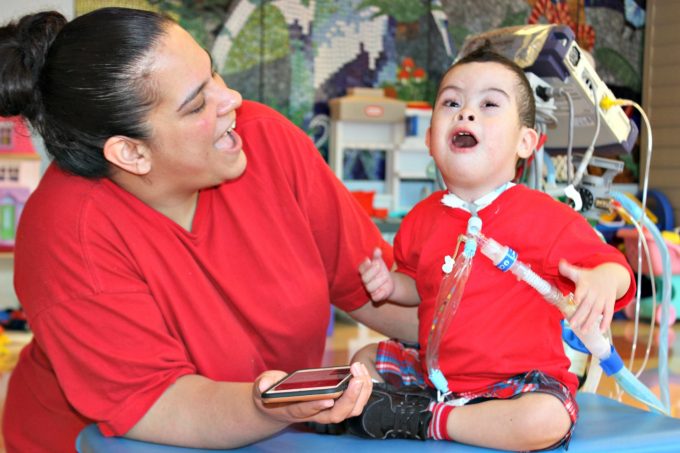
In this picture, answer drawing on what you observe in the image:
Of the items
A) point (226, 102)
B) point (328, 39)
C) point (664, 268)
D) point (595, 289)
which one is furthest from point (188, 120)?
point (328, 39)

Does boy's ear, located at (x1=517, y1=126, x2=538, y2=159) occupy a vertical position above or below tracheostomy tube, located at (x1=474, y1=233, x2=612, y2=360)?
above

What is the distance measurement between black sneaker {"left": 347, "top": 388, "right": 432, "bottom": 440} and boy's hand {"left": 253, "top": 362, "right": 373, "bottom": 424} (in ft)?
0.65

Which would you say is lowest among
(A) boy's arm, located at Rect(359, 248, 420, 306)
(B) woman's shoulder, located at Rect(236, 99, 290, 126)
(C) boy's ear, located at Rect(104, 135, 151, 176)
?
(A) boy's arm, located at Rect(359, 248, 420, 306)

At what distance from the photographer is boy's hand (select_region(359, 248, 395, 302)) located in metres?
1.44

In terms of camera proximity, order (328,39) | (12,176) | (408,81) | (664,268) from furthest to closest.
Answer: (408,81) < (328,39) < (12,176) < (664,268)

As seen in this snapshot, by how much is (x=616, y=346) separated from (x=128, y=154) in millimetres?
2965

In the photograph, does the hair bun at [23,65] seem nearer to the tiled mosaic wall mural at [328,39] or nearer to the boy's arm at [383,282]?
the boy's arm at [383,282]

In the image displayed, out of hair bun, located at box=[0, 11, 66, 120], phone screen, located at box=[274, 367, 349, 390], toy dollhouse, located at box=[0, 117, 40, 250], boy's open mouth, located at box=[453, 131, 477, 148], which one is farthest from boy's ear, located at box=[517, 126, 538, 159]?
toy dollhouse, located at box=[0, 117, 40, 250]

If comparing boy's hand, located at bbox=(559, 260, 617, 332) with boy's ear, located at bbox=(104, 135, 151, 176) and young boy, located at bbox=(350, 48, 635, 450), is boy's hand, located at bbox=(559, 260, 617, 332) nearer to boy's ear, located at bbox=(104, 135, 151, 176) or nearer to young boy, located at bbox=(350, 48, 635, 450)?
young boy, located at bbox=(350, 48, 635, 450)

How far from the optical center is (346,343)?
12.2 ft

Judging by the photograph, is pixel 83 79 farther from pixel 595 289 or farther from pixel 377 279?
pixel 595 289

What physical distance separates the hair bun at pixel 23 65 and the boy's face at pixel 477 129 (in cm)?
66

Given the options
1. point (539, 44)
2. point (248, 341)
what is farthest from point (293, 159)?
point (539, 44)

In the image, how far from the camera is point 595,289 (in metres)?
1.10
